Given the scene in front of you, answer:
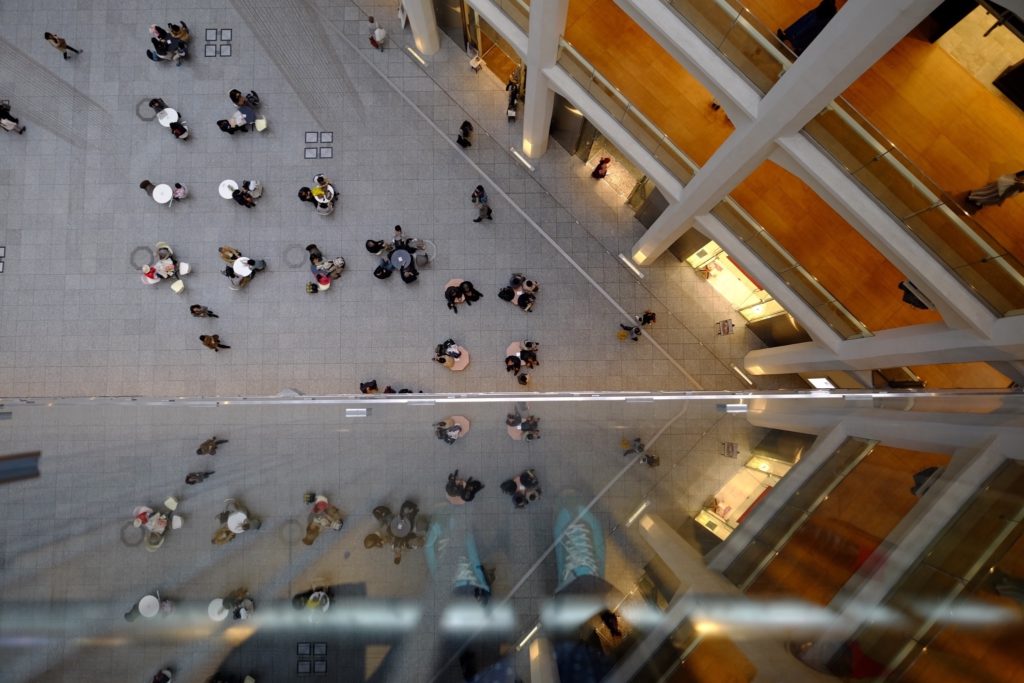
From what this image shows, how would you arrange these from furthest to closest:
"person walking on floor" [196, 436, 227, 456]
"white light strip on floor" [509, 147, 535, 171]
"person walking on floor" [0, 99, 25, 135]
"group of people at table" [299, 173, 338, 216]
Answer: "white light strip on floor" [509, 147, 535, 171] < "person walking on floor" [0, 99, 25, 135] < "group of people at table" [299, 173, 338, 216] < "person walking on floor" [196, 436, 227, 456]

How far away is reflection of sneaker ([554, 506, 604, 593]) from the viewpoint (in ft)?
15.2

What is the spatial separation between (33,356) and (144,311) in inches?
88.9

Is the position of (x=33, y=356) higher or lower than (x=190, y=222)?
lower

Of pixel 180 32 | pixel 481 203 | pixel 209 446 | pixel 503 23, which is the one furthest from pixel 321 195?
pixel 209 446

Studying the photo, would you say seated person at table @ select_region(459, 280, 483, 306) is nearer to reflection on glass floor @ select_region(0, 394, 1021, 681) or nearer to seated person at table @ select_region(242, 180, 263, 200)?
reflection on glass floor @ select_region(0, 394, 1021, 681)

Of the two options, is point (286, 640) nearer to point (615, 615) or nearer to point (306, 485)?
point (306, 485)

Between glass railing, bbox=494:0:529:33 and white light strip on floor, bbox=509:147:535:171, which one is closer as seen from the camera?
glass railing, bbox=494:0:529:33

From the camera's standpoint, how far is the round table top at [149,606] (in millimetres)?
5266

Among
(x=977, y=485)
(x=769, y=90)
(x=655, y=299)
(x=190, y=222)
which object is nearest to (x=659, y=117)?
(x=769, y=90)

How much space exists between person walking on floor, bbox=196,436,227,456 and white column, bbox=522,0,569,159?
21.9ft

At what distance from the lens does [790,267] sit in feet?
23.1

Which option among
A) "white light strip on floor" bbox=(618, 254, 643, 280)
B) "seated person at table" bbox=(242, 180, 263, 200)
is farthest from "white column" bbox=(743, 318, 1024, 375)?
"seated person at table" bbox=(242, 180, 263, 200)

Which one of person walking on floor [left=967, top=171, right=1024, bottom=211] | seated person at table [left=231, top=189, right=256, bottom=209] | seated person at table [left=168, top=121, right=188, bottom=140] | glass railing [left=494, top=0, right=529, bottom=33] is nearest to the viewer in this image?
person walking on floor [left=967, top=171, right=1024, bottom=211]

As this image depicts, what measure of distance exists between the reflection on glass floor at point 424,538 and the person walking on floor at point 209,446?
→ 0.28 feet
